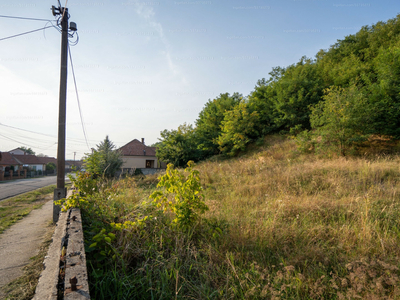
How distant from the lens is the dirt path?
2758 millimetres

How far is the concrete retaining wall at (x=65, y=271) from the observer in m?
1.50

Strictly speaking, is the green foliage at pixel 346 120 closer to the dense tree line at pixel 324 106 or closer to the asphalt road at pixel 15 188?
the dense tree line at pixel 324 106

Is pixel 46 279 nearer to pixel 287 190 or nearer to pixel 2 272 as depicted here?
pixel 2 272

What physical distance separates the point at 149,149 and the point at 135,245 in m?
31.7

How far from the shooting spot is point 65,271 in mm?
1736

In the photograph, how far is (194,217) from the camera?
120 inches

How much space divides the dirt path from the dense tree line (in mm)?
13685

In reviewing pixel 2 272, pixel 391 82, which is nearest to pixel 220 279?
pixel 2 272

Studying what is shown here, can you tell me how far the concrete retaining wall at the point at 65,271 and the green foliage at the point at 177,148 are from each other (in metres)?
18.5

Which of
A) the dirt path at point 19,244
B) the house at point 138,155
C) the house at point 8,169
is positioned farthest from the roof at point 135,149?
the dirt path at point 19,244

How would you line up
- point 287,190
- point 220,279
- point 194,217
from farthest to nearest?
point 287,190 → point 194,217 → point 220,279

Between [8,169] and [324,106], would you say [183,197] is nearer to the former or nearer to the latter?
[324,106]

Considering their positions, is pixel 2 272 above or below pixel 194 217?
Answer: below

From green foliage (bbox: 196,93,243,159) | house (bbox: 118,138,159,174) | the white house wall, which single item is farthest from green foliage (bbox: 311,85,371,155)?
the white house wall
